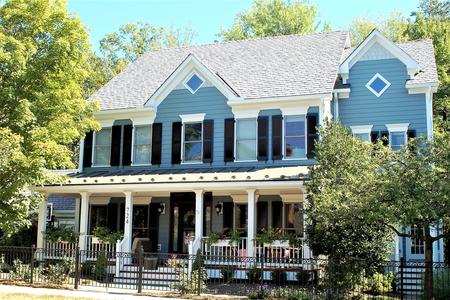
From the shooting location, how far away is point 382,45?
2141cm

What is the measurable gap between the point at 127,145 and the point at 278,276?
9244 millimetres

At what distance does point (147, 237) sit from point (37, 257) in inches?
194

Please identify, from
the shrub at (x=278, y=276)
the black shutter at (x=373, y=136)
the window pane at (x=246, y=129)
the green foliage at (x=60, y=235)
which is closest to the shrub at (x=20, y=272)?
the green foliage at (x=60, y=235)

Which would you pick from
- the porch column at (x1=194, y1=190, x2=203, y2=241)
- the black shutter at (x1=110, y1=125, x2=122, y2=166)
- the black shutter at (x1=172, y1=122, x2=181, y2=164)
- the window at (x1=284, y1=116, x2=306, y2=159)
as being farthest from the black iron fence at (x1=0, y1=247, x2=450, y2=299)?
the black shutter at (x1=110, y1=125, x2=122, y2=166)

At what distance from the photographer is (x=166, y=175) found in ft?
66.8

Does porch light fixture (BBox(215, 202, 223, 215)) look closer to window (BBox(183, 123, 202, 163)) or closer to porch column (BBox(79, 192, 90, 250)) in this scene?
window (BBox(183, 123, 202, 163))

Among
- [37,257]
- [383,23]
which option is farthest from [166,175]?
[383,23]

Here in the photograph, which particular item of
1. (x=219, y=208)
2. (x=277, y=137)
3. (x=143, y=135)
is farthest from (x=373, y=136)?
(x=143, y=135)

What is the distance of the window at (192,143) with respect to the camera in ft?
71.6

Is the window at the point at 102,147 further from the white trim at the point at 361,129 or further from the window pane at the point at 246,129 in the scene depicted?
the white trim at the point at 361,129

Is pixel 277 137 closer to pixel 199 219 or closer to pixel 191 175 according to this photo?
pixel 191 175

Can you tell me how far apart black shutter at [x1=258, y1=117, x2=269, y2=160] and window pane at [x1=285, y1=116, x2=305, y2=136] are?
2.57ft

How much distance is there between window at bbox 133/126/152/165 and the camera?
22.8 m

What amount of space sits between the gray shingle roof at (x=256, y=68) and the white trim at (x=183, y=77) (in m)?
0.61
